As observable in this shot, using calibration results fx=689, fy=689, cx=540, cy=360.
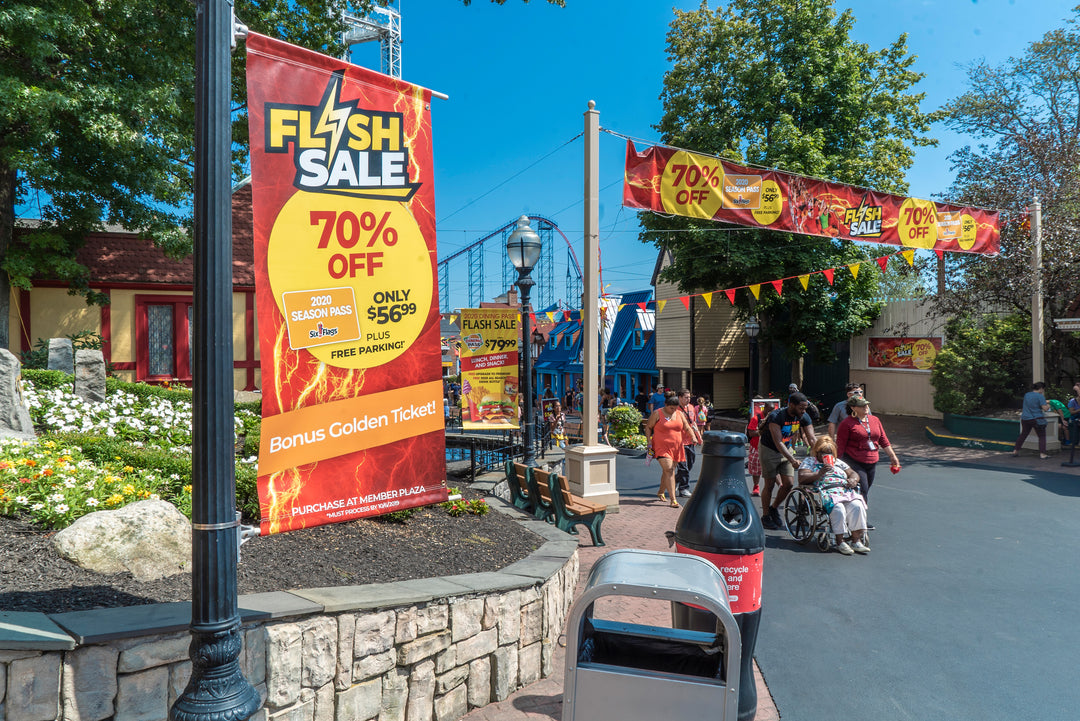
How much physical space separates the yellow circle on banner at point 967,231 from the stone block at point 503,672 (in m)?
14.7

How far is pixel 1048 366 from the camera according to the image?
17.8m

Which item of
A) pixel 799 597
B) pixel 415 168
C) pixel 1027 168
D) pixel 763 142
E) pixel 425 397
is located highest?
pixel 763 142

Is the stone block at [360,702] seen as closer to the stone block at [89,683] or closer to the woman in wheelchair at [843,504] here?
the stone block at [89,683]

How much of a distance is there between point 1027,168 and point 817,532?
1658 centimetres

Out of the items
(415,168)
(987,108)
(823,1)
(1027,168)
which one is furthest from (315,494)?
(987,108)

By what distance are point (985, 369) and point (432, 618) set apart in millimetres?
18745

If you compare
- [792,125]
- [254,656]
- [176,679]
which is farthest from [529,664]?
[792,125]

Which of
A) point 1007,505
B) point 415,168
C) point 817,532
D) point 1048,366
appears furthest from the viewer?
point 1048,366

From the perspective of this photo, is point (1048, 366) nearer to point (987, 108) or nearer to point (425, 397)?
point (987, 108)

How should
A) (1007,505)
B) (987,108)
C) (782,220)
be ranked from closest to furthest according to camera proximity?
(1007,505), (782,220), (987,108)

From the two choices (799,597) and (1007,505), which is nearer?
(799,597)

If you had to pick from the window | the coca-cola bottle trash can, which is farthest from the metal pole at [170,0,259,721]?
the window

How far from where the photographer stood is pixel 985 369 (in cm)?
1814

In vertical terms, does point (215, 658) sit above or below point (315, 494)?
below
